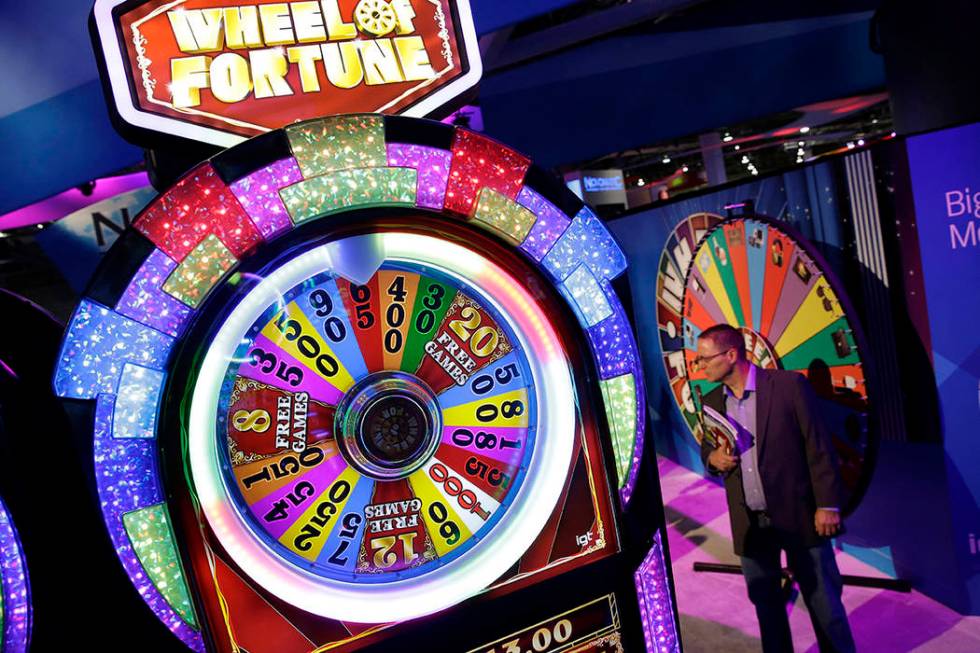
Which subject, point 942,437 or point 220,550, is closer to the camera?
point 220,550

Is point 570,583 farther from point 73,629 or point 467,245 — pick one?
point 73,629

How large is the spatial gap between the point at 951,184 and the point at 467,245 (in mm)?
2213

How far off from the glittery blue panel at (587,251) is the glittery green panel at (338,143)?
424mm

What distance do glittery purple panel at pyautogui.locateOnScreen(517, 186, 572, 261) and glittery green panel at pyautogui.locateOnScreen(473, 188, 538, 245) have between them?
0.01 m

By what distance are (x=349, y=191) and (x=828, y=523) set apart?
1.93 metres

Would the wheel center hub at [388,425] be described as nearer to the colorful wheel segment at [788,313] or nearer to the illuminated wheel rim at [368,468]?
the illuminated wheel rim at [368,468]

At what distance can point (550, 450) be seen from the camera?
165 cm

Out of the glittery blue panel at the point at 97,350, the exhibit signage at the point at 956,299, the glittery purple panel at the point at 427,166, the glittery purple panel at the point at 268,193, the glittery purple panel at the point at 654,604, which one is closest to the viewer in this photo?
the glittery blue panel at the point at 97,350

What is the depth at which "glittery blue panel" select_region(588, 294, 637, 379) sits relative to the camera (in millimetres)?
1616

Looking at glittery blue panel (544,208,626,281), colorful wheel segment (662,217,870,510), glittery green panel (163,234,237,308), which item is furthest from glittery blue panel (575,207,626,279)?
colorful wheel segment (662,217,870,510)

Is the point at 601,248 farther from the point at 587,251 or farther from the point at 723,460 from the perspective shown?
the point at 723,460

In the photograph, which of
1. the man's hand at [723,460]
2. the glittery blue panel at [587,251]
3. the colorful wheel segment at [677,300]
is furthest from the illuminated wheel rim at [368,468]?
the colorful wheel segment at [677,300]

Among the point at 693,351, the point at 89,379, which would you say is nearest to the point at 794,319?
the point at 693,351

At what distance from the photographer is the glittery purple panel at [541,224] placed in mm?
1554
